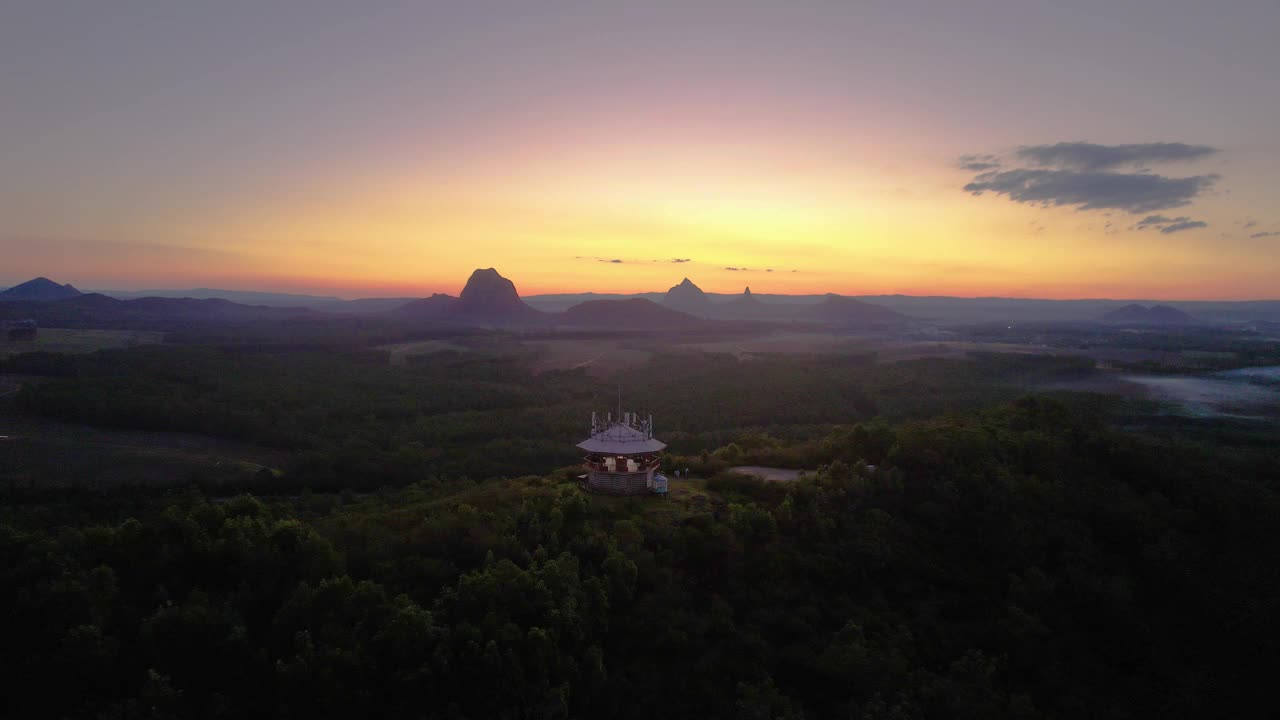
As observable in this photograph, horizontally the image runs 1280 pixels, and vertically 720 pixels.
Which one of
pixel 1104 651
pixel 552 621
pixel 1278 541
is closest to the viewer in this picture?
pixel 552 621

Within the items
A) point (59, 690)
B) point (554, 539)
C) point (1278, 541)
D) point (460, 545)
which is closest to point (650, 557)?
point (554, 539)

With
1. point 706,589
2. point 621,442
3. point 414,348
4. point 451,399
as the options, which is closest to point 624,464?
point 621,442

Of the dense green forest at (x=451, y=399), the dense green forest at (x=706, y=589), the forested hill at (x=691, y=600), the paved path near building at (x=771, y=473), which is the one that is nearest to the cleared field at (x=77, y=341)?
the dense green forest at (x=451, y=399)

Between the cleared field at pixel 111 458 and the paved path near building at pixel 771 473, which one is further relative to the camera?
the cleared field at pixel 111 458

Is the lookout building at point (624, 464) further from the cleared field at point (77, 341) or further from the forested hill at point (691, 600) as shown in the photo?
the cleared field at point (77, 341)

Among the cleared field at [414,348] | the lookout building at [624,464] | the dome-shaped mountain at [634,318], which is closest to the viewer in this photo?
the lookout building at [624,464]

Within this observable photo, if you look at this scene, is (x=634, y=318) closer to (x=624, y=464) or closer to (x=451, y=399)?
(x=451, y=399)

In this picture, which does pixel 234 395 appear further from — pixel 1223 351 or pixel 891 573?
pixel 1223 351

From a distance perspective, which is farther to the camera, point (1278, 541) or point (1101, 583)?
point (1278, 541)
